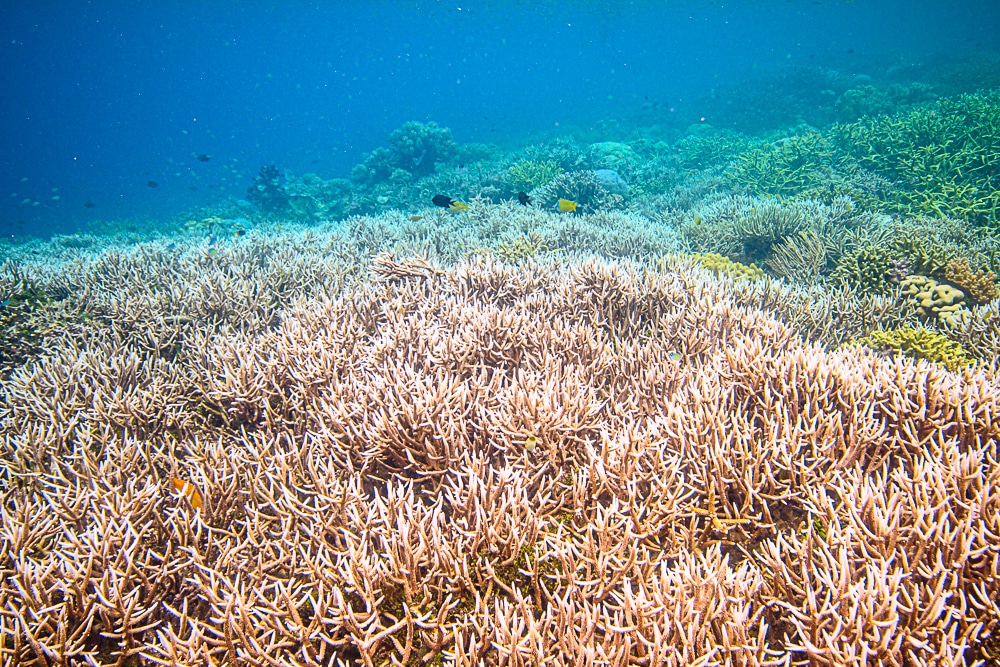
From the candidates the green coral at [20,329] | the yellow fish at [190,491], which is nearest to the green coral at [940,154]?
the yellow fish at [190,491]

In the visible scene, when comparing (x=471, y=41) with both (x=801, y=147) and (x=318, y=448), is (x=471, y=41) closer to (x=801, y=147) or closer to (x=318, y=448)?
(x=801, y=147)

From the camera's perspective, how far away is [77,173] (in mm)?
95500

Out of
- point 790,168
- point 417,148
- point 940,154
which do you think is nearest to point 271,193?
point 417,148

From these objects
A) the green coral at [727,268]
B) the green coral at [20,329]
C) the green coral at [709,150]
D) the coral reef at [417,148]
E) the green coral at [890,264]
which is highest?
the coral reef at [417,148]

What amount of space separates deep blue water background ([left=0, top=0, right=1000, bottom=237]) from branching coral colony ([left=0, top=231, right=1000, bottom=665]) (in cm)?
3349

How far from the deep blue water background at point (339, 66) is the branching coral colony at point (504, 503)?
33486 millimetres

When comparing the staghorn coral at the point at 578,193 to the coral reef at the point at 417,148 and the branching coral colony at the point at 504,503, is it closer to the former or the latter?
the branching coral colony at the point at 504,503

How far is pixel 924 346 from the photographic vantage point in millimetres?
3936

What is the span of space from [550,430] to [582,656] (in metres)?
1.21

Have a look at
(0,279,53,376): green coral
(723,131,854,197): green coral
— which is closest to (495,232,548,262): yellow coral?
(0,279,53,376): green coral

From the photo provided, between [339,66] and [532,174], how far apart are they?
194353 mm

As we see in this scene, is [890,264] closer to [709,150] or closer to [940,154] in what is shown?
→ [940,154]

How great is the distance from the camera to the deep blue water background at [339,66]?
51.7m

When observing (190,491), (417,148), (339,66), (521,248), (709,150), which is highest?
(339,66)
